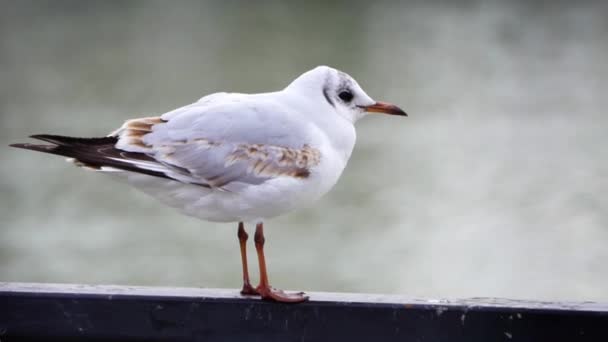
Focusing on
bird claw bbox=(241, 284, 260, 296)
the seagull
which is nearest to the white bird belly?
the seagull

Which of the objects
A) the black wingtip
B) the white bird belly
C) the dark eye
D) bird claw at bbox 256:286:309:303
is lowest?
bird claw at bbox 256:286:309:303

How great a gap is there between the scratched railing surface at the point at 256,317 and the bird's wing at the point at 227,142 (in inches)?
9.4

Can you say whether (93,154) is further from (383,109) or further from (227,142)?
→ (383,109)

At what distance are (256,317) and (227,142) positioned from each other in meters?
0.35

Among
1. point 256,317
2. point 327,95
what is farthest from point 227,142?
point 256,317

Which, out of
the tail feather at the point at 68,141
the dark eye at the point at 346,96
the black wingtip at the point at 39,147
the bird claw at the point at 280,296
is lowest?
the bird claw at the point at 280,296

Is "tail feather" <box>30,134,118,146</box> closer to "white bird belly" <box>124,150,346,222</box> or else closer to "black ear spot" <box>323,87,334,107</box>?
"white bird belly" <box>124,150,346,222</box>

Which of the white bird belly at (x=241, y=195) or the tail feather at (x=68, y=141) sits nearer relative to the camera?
the tail feather at (x=68, y=141)

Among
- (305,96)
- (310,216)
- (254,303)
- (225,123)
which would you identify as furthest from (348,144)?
(310,216)

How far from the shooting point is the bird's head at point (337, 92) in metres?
2.04

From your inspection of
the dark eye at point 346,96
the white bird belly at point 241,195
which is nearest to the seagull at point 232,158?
the white bird belly at point 241,195

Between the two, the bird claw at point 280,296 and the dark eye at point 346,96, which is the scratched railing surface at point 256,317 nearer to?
the bird claw at point 280,296

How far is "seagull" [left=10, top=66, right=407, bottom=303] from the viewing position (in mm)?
1891

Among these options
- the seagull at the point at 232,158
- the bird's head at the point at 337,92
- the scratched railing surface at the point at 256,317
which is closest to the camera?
the scratched railing surface at the point at 256,317
